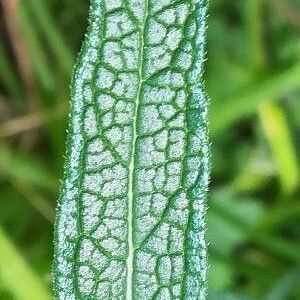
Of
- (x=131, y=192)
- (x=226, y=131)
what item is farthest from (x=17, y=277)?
(x=226, y=131)

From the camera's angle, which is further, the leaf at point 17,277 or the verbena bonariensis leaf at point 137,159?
the leaf at point 17,277

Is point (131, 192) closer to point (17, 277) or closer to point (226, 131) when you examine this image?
point (17, 277)

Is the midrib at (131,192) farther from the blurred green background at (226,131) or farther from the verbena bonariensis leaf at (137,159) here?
the blurred green background at (226,131)

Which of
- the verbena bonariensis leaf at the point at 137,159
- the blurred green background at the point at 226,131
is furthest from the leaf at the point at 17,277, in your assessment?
the verbena bonariensis leaf at the point at 137,159

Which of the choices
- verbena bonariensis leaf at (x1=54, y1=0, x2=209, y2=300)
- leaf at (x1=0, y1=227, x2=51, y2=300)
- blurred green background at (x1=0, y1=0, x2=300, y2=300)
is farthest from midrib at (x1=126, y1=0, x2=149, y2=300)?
blurred green background at (x1=0, y1=0, x2=300, y2=300)

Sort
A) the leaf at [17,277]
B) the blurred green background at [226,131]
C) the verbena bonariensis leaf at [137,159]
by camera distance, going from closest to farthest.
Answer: the verbena bonariensis leaf at [137,159] < the leaf at [17,277] < the blurred green background at [226,131]
